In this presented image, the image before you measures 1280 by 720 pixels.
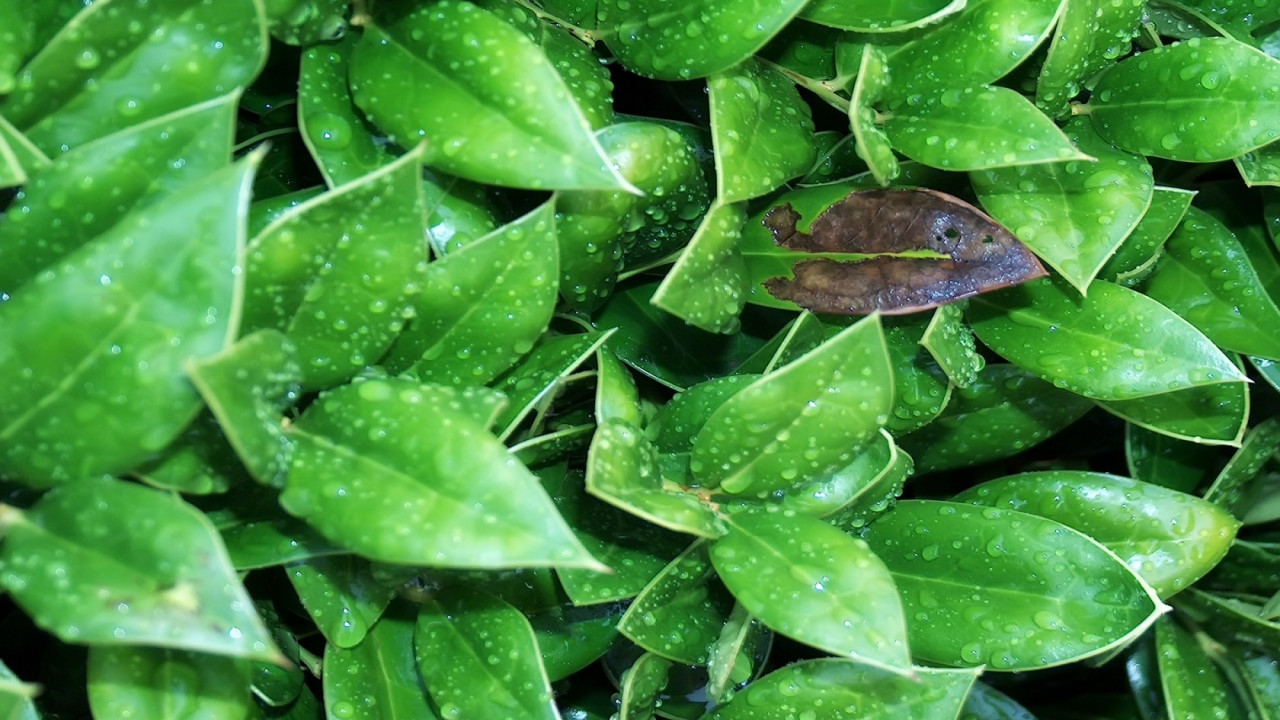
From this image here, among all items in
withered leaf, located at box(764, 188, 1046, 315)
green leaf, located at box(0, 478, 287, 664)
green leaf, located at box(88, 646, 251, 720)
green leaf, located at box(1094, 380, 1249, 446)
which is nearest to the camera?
green leaf, located at box(0, 478, 287, 664)

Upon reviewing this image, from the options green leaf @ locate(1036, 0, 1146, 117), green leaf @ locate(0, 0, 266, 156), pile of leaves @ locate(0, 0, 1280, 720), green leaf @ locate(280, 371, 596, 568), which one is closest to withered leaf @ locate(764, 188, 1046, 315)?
pile of leaves @ locate(0, 0, 1280, 720)

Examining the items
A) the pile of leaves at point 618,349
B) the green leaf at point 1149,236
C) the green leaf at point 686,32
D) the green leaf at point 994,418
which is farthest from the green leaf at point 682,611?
the green leaf at point 1149,236

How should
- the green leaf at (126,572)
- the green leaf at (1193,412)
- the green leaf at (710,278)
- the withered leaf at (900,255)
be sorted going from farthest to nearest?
1. the green leaf at (1193,412)
2. the withered leaf at (900,255)
3. the green leaf at (710,278)
4. the green leaf at (126,572)

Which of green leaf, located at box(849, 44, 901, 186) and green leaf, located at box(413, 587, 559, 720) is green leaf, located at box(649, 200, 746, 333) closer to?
green leaf, located at box(849, 44, 901, 186)

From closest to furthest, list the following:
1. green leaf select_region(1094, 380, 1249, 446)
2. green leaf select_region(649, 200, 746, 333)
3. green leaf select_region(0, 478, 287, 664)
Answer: green leaf select_region(0, 478, 287, 664) < green leaf select_region(649, 200, 746, 333) < green leaf select_region(1094, 380, 1249, 446)

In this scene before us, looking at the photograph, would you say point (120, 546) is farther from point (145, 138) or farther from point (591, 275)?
point (591, 275)

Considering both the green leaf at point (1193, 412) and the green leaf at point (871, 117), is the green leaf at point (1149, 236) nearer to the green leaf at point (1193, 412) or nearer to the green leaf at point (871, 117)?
the green leaf at point (1193, 412)

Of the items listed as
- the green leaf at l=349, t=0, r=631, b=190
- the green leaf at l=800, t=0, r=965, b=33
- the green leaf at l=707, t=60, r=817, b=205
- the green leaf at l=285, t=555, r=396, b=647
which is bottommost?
the green leaf at l=285, t=555, r=396, b=647
